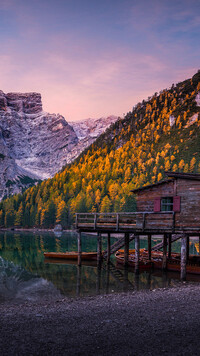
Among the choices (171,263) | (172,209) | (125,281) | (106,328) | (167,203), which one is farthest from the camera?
(171,263)

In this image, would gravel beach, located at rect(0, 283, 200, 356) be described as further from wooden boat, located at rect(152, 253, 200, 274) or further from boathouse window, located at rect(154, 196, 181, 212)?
wooden boat, located at rect(152, 253, 200, 274)

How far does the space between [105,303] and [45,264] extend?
2671cm

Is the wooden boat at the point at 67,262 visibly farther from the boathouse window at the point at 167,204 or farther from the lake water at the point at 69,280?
the boathouse window at the point at 167,204

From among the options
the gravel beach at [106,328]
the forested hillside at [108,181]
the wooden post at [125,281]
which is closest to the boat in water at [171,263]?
the wooden post at [125,281]

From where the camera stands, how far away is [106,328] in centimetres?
1366

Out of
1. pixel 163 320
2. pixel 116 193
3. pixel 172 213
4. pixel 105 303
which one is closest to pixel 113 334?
pixel 163 320

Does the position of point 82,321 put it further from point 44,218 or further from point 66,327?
point 44,218

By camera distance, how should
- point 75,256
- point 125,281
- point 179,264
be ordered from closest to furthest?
point 125,281 → point 179,264 → point 75,256

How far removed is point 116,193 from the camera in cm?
13662

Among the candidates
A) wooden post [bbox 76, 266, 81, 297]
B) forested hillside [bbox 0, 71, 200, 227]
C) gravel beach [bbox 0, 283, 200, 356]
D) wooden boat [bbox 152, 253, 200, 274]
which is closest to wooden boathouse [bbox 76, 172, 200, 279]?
wooden boat [bbox 152, 253, 200, 274]

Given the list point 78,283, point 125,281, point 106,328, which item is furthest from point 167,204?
point 106,328

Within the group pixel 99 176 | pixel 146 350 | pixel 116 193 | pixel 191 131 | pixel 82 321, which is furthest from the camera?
pixel 191 131

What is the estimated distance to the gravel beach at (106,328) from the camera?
36.8ft

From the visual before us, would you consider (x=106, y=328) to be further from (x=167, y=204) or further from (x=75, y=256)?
(x=75, y=256)
